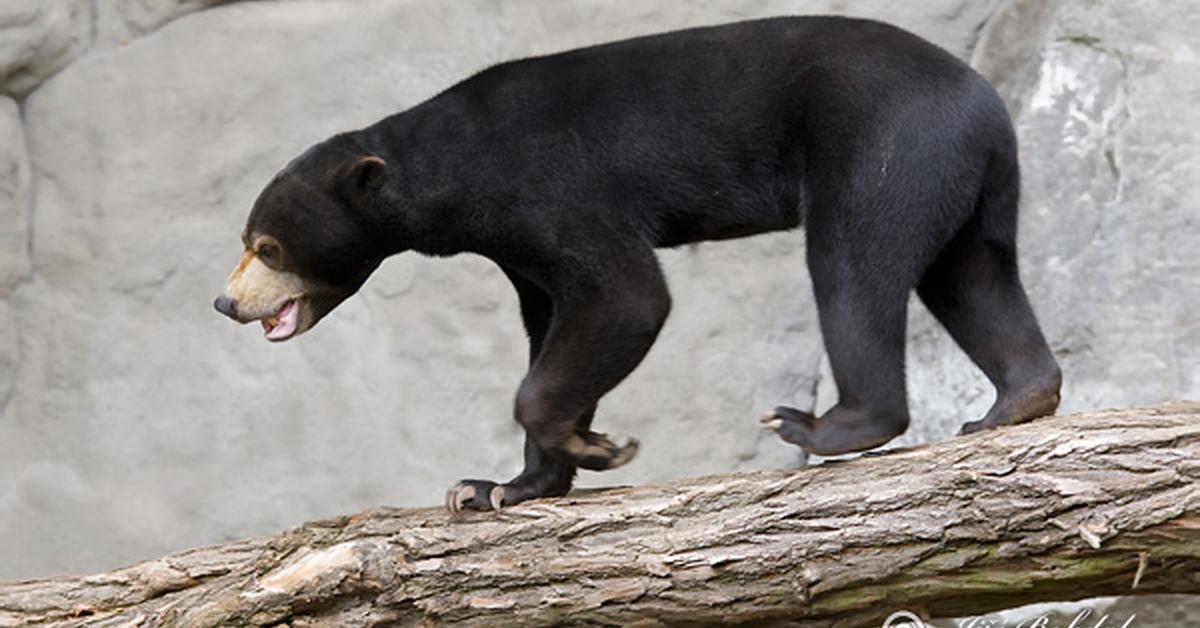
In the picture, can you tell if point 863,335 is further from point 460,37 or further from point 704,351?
point 460,37

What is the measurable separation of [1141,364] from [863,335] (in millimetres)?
2046

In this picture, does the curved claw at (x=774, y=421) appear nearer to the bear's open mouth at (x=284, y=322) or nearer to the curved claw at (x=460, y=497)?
the curved claw at (x=460, y=497)

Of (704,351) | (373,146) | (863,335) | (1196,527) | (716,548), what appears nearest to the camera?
(1196,527)

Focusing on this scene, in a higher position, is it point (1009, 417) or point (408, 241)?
point (408, 241)

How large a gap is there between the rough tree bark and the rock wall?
268cm

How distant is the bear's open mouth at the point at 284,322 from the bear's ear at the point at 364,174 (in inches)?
14.5

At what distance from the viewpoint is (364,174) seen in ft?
14.9

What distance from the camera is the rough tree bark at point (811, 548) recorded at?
138 inches

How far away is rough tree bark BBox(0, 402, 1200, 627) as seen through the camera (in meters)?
3.52

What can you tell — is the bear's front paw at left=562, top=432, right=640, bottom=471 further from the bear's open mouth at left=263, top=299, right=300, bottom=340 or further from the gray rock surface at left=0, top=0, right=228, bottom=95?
the gray rock surface at left=0, top=0, right=228, bottom=95

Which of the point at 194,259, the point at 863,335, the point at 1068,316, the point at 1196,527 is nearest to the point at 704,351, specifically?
the point at 1068,316

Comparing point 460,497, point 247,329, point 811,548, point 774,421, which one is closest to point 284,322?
point 460,497

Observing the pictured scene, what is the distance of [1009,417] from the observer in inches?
170

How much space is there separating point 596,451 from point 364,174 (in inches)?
38.5
